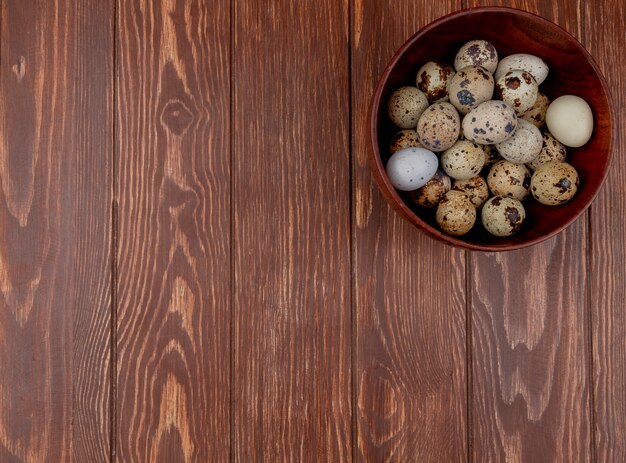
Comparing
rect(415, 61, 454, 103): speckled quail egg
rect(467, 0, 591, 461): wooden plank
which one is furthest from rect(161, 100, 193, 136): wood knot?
rect(467, 0, 591, 461): wooden plank

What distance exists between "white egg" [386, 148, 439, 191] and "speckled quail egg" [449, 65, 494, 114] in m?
0.07

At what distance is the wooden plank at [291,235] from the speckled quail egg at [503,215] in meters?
0.19

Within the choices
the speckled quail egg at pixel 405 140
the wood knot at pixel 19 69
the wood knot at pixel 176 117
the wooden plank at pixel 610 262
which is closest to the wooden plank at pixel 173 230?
the wood knot at pixel 176 117

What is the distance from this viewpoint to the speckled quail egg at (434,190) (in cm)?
70

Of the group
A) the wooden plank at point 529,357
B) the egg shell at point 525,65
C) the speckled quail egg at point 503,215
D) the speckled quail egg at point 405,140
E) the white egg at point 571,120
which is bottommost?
the wooden plank at point 529,357

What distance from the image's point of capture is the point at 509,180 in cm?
70

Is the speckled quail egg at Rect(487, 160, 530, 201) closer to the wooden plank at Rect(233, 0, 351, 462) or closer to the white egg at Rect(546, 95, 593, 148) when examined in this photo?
the white egg at Rect(546, 95, 593, 148)

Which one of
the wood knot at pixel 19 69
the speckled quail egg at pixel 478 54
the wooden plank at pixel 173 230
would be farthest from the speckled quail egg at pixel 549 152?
the wood knot at pixel 19 69

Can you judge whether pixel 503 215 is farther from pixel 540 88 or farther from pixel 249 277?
pixel 249 277

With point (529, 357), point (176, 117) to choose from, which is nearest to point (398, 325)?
point (529, 357)

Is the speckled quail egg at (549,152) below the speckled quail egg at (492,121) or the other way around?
below

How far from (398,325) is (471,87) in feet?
1.04

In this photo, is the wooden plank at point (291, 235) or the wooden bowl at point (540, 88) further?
the wooden plank at point (291, 235)

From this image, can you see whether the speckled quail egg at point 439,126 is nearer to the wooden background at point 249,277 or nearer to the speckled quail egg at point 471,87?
the speckled quail egg at point 471,87
